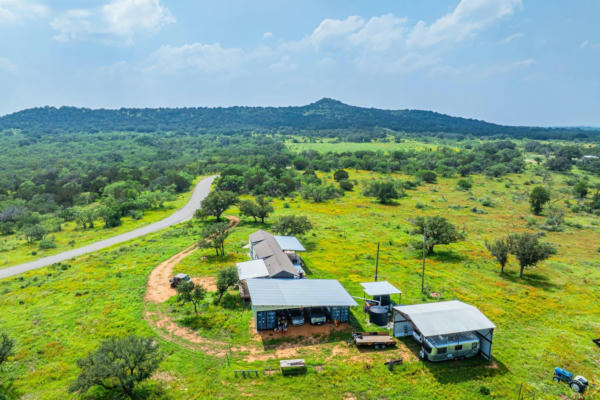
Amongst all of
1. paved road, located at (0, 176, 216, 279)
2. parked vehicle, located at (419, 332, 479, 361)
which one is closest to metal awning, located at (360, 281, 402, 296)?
parked vehicle, located at (419, 332, 479, 361)

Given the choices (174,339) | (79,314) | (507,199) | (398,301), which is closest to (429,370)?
(398,301)

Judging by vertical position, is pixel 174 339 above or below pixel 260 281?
below

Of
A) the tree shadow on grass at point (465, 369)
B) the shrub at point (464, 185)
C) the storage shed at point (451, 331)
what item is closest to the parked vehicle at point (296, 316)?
the storage shed at point (451, 331)

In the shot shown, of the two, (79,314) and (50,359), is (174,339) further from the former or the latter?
(79,314)

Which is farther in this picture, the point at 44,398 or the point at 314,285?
the point at 314,285

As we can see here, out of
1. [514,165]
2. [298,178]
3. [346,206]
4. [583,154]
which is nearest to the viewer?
[346,206]

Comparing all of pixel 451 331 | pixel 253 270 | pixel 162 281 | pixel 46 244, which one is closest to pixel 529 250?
pixel 451 331

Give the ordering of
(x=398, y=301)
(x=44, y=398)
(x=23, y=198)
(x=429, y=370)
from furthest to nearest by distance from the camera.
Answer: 1. (x=23, y=198)
2. (x=398, y=301)
3. (x=429, y=370)
4. (x=44, y=398)

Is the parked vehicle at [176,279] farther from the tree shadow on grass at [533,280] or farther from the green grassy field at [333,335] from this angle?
the tree shadow on grass at [533,280]
